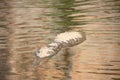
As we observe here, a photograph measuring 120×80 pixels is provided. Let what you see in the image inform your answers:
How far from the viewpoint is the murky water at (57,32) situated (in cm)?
156

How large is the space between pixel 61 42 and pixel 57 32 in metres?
0.13

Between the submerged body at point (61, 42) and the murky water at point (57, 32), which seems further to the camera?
the submerged body at point (61, 42)

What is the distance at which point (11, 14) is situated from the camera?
237 centimetres

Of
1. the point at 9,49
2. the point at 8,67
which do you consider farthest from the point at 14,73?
the point at 9,49

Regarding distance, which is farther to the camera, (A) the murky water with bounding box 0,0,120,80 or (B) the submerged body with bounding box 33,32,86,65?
(B) the submerged body with bounding box 33,32,86,65

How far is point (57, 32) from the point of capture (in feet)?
6.40

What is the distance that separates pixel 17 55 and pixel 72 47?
10.8 inches

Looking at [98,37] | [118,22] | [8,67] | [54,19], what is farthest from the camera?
[54,19]

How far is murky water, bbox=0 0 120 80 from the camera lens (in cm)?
156

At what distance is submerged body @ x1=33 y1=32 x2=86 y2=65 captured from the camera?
1.74 meters

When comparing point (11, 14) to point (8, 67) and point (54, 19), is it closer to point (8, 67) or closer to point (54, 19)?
point (54, 19)

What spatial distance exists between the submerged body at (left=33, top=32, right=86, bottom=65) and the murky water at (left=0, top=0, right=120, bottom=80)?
3 cm

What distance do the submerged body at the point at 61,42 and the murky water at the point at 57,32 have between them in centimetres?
3

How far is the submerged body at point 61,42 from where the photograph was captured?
5.70 ft
